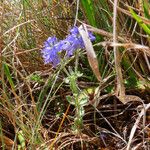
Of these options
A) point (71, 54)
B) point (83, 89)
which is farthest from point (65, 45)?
point (83, 89)

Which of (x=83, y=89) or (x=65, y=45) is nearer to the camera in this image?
(x=65, y=45)

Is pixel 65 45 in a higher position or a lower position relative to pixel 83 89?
higher

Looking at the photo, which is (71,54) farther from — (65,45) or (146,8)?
(146,8)

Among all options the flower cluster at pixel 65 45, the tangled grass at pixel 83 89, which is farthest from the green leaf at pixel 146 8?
the flower cluster at pixel 65 45

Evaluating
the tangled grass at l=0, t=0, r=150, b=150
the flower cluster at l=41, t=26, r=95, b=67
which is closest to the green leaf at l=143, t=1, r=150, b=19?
the tangled grass at l=0, t=0, r=150, b=150

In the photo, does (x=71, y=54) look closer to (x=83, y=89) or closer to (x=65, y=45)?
(x=65, y=45)

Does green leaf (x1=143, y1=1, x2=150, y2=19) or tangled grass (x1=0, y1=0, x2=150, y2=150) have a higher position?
green leaf (x1=143, y1=1, x2=150, y2=19)

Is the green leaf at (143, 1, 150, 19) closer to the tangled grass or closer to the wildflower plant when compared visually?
the tangled grass

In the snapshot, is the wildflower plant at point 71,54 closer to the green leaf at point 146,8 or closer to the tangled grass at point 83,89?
the tangled grass at point 83,89

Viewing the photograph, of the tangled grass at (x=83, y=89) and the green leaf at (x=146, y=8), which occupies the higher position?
the green leaf at (x=146, y=8)

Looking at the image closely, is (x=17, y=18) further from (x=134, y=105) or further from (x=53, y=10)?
(x=134, y=105)

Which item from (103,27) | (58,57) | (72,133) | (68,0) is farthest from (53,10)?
(72,133)
